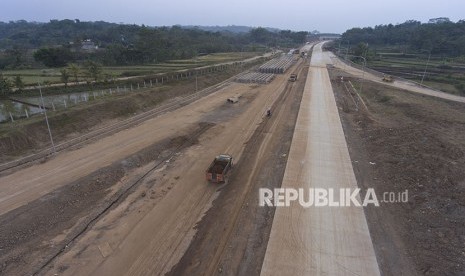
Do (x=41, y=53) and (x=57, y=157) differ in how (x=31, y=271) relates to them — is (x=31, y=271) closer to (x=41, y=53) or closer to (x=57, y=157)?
(x=57, y=157)

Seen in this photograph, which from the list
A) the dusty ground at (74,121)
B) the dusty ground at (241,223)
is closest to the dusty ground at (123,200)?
the dusty ground at (241,223)

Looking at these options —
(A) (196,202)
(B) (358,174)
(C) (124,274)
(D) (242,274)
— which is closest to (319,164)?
(B) (358,174)

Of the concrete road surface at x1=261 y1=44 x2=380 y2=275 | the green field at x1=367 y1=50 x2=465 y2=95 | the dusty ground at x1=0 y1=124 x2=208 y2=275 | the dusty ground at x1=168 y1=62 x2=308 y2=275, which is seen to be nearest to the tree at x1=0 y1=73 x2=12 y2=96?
the dusty ground at x1=0 y1=124 x2=208 y2=275

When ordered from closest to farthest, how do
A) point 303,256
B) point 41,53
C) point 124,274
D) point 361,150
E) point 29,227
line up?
point 124,274, point 303,256, point 29,227, point 361,150, point 41,53

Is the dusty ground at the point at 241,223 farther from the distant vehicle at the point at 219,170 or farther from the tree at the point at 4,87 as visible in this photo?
the tree at the point at 4,87

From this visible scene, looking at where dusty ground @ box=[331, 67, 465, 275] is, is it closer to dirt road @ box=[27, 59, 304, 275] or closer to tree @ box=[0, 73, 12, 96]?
dirt road @ box=[27, 59, 304, 275]

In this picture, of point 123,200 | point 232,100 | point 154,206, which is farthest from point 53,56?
point 154,206

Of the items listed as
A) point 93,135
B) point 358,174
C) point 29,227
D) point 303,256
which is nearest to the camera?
point 303,256
